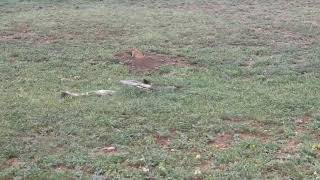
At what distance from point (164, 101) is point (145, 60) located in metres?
3.02

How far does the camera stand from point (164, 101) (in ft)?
28.7

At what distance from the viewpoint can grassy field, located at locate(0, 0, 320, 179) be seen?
6.37 meters

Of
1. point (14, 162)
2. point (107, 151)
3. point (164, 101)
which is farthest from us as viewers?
point (164, 101)

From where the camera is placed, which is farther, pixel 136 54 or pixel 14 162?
pixel 136 54

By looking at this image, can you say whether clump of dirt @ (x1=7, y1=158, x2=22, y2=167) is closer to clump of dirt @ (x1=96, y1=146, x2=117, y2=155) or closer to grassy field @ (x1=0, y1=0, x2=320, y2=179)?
grassy field @ (x1=0, y1=0, x2=320, y2=179)

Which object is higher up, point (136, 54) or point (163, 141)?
point (163, 141)

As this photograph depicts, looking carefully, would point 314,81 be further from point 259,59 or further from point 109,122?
point 109,122

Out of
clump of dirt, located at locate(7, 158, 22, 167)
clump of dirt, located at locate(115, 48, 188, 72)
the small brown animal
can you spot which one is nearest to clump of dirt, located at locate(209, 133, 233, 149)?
clump of dirt, located at locate(7, 158, 22, 167)

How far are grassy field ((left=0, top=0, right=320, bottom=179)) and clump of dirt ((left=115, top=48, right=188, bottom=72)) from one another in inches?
7.9

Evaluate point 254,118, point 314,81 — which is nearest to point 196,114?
point 254,118

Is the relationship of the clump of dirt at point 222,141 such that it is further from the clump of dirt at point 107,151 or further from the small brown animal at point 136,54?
the small brown animal at point 136,54

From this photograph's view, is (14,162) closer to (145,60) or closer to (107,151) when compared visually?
(107,151)

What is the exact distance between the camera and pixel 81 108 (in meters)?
8.41

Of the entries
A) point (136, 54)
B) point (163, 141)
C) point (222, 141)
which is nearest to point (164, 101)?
point (163, 141)
